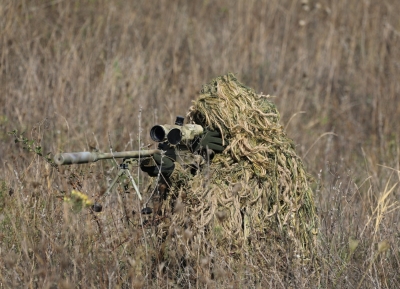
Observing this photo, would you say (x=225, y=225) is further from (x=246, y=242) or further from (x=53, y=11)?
(x=53, y=11)

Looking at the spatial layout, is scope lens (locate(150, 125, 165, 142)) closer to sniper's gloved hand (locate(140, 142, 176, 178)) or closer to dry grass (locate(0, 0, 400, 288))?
sniper's gloved hand (locate(140, 142, 176, 178))

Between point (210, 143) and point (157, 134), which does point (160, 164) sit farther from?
point (210, 143)

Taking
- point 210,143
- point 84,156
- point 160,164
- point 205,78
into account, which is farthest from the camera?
point 205,78

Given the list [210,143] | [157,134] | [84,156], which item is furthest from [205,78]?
[84,156]

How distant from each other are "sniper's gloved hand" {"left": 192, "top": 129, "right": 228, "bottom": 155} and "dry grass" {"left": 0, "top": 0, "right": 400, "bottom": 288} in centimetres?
49

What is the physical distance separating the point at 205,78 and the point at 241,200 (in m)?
3.27

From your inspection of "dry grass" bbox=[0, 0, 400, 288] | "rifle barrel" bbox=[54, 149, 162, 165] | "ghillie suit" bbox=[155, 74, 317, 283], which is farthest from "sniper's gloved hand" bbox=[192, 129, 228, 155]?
"dry grass" bbox=[0, 0, 400, 288]

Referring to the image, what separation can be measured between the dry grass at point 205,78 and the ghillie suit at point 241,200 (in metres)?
0.29

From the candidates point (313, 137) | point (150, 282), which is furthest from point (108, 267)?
point (313, 137)

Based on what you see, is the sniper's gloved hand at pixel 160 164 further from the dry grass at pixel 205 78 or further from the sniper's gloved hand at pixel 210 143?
the dry grass at pixel 205 78

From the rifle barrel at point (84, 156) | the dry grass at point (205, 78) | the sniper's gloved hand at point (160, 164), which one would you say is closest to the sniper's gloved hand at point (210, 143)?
the sniper's gloved hand at point (160, 164)

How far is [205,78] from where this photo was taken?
5613 millimetres

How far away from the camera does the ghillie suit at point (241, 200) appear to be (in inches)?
93.9

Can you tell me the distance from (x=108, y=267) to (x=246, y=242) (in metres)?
0.55
